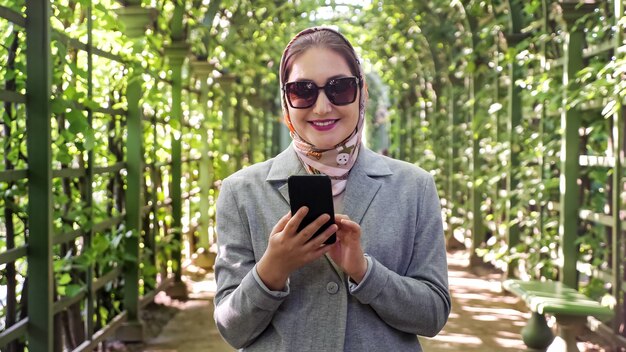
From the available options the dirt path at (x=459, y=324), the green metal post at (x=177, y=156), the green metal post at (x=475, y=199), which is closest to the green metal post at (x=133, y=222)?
the dirt path at (x=459, y=324)

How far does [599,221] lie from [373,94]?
19784mm

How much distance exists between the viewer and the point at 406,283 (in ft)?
4.75

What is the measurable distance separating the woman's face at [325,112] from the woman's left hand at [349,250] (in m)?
0.19

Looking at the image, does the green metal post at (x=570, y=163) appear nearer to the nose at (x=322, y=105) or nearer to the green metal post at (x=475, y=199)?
the green metal post at (x=475, y=199)

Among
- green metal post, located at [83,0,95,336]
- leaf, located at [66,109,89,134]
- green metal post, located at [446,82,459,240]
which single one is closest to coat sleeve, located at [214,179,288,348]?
leaf, located at [66,109,89,134]

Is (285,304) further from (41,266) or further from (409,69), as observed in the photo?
(409,69)

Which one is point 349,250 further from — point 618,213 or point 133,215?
point 133,215

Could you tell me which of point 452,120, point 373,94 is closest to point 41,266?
point 452,120

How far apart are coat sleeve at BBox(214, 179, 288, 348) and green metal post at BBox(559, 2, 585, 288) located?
3.95m

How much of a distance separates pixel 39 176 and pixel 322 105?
2.11 metres

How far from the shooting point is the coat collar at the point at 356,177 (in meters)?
1.51

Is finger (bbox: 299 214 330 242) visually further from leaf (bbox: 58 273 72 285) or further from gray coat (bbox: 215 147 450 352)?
leaf (bbox: 58 273 72 285)

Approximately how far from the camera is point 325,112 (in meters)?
1.45

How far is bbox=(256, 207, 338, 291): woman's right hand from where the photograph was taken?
1315 mm
